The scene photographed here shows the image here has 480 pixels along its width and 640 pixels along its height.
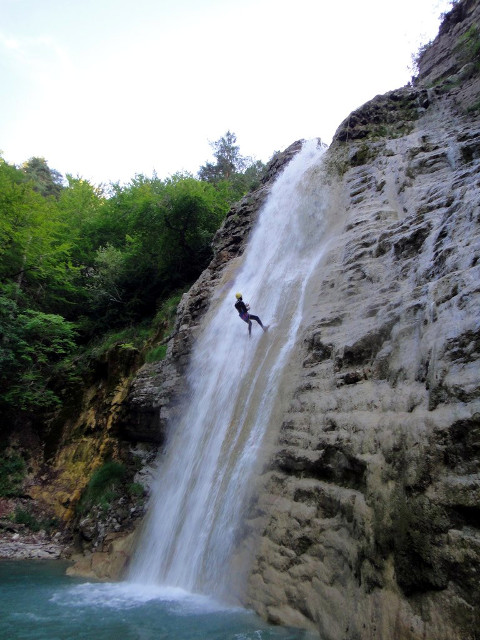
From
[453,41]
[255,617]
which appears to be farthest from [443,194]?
[453,41]

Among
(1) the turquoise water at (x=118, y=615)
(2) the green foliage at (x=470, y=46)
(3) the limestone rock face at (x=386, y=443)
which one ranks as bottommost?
(1) the turquoise water at (x=118, y=615)

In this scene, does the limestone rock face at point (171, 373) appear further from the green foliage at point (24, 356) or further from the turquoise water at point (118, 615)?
the turquoise water at point (118, 615)

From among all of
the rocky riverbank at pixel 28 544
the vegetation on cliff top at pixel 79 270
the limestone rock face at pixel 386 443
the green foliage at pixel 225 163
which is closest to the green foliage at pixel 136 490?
the rocky riverbank at pixel 28 544

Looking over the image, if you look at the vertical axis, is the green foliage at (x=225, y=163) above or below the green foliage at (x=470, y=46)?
above

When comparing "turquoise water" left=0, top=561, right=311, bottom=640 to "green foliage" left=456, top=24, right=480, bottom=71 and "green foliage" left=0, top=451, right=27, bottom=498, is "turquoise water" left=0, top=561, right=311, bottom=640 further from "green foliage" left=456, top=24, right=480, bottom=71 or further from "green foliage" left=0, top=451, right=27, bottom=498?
"green foliage" left=456, top=24, right=480, bottom=71

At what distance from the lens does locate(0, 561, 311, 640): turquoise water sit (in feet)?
15.2

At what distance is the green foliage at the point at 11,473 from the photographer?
1241 centimetres

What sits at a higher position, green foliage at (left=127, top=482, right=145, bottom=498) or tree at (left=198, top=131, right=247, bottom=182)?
tree at (left=198, top=131, right=247, bottom=182)

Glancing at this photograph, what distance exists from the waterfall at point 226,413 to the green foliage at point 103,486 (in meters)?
1.40

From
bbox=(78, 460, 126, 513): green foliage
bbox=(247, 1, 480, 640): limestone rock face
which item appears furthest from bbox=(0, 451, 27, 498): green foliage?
bbox=(247, 1, 480, 640): limestone rock face

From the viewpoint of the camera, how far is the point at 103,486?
11.4 metres

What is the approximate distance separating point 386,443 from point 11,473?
12.5 meters

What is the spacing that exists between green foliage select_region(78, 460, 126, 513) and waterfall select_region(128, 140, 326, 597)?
1.40 metres

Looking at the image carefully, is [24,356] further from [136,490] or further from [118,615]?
[118,615]
